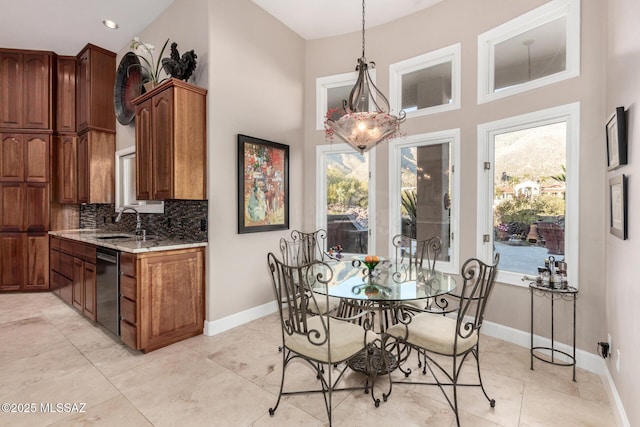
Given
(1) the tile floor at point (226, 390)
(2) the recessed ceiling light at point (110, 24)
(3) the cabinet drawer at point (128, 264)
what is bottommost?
(1) the tile floor at point (226, 390)

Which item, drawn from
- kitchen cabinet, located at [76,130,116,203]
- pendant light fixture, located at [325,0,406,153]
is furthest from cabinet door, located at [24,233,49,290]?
pendant light fixture, located at [325,0,406,153]

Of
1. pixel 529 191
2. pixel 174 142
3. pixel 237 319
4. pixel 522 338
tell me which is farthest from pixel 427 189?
pixel 174 142

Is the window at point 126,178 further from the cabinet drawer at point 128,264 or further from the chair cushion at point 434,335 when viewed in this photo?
the chair cushion at point 434,335

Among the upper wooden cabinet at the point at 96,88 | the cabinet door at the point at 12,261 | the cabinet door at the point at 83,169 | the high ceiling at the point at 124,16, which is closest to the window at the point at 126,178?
the cabinet door at the point at 83,169

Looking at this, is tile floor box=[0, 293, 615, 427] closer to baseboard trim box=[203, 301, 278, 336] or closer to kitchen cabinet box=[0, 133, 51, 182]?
baseboard trim box=[203, 301, 278, 336]

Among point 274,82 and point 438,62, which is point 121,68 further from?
point 438,62

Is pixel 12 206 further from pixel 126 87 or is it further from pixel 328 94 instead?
pixel 328 94

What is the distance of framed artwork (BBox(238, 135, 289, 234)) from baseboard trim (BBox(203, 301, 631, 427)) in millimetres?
975

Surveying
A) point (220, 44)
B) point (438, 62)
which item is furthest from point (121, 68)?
point (438, 62)

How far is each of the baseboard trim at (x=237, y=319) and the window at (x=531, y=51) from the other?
3.37m

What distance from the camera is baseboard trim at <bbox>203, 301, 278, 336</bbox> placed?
10.4 ft

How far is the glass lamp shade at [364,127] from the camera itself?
2.43 m

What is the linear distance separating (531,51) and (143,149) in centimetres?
410

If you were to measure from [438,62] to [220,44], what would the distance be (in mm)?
2438
